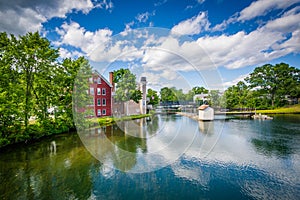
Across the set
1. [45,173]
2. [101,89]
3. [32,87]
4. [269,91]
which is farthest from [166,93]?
[269,91]

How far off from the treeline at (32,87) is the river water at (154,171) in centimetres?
234

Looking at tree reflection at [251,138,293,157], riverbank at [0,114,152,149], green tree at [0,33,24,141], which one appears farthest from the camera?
riverbank at [0,114,152,149]

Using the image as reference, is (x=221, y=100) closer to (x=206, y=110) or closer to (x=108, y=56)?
(x=206, y=110)

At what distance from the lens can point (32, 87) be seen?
545 inches

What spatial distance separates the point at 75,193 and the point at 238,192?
615 cm

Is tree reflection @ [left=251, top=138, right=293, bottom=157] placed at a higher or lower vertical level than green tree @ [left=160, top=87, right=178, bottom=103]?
lower

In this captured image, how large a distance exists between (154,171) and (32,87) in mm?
13504

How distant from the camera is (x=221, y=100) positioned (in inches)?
1410

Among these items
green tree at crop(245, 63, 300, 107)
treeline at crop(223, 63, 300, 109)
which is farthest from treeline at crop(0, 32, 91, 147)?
green tree at crop(245, 63, 300, 107)

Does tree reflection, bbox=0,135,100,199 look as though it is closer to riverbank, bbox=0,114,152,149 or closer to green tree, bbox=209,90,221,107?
riverbank, bbox=0,114,152,149

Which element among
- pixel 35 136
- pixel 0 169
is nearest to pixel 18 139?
pixel 35 136

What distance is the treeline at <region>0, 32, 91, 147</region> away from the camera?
11109 millimetres

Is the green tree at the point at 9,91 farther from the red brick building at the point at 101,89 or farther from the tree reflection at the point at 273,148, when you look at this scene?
the tree reflection at the point at 273,148

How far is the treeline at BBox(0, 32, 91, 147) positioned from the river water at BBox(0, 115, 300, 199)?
7.68 feet
